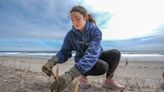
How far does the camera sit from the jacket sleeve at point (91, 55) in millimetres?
2934

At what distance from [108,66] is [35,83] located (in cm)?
117

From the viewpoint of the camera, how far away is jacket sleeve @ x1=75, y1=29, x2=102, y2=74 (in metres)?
2.93

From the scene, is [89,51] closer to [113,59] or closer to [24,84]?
[113,59]

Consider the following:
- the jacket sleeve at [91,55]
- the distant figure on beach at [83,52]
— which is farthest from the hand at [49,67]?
the jacket sleeve at [91,55]

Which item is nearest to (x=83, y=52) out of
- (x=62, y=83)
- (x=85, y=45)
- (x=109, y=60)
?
(x=85, y=45)

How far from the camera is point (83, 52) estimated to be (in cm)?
386

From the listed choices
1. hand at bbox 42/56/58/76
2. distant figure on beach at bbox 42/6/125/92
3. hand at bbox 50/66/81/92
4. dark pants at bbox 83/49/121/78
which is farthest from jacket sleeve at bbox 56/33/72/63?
hand at bbox 50/66/81/92

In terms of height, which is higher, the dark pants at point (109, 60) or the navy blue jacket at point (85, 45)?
the navy blue jacket at point (85, 45)

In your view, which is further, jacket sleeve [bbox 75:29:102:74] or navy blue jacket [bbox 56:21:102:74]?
navy blue jacket [bbox 56:21:102:74]

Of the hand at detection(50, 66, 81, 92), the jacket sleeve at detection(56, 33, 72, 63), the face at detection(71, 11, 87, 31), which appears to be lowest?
the hand at detection(50, 66, 81, 92)

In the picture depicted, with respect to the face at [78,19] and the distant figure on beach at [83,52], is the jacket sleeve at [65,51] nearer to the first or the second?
the distant figure on beach at [83,52]

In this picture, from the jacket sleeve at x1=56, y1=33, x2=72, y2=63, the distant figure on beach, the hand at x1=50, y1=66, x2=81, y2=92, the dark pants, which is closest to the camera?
the hand at x1=50, y1=66, x2=81, y2=92

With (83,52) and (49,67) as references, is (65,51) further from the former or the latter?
(49,67)

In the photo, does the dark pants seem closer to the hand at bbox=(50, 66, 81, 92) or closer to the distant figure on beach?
the distant figure on beach
